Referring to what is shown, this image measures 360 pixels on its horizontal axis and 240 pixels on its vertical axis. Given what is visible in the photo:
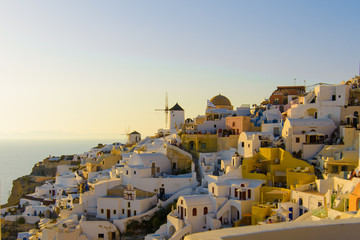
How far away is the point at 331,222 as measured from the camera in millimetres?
4414

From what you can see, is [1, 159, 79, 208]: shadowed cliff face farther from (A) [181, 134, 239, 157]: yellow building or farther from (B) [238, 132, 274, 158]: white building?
(B) [238, 132, 274, 158]: white building

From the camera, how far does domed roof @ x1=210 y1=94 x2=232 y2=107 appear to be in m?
47.6

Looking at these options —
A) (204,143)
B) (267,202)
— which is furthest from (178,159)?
(267,202)

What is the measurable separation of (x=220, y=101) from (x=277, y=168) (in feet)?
70.4

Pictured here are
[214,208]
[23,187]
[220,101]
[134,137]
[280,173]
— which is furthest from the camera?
[134,137]

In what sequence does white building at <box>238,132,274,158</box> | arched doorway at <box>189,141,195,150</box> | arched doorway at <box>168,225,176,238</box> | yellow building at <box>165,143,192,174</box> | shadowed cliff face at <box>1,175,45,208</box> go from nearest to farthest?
arched doorway at <box>168,225,176,238</box> < white building at <box>238,132,274,158</box> < yellow building at <box>165,143,192,174</box> < arched doorway at <box>189,141,195,150</box> < shadowed cliff face at <box>1,175,45,208</box>

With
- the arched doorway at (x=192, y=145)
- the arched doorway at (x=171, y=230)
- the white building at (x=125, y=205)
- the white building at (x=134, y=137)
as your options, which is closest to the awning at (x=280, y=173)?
the arched doorway at (x=171, y=230)

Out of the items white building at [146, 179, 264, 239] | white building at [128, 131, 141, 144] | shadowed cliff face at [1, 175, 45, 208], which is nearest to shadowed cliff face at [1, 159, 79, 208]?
shadowed cliff face at [1, 175, 45, 208]

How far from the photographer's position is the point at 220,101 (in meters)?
47.7

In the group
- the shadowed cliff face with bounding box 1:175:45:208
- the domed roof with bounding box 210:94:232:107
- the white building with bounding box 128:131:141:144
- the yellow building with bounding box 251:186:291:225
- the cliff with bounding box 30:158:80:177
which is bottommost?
the shadowed cliff face with bounding box 1:175:45:208

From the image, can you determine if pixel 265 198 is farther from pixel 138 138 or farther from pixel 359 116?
pixel 138 138

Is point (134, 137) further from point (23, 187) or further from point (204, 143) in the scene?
point (204, 143)

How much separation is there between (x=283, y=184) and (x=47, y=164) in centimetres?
4101

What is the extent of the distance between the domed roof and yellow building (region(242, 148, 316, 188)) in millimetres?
19083
